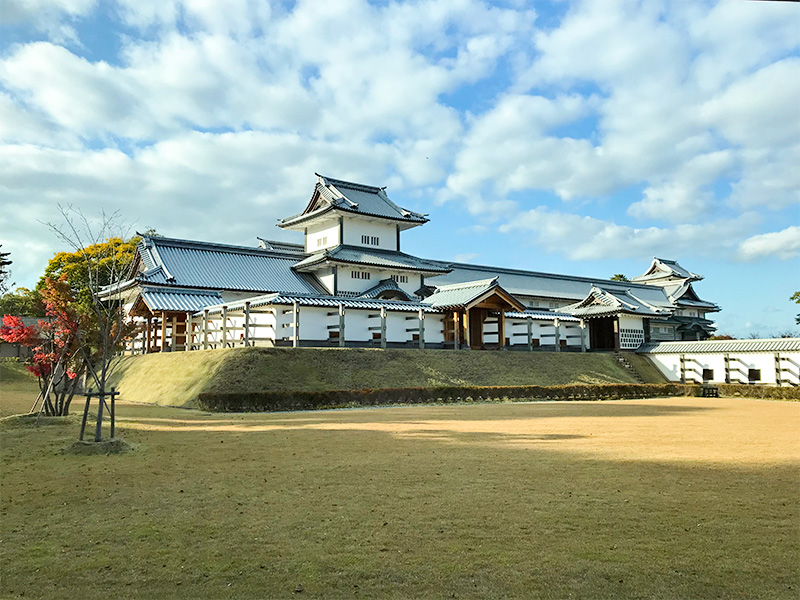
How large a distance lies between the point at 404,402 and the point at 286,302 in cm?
836

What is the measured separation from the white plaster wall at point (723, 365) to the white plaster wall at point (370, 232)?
1949cm

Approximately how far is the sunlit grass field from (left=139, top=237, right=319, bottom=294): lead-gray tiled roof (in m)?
23.8

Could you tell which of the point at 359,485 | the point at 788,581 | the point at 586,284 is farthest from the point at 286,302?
the point at 586,284

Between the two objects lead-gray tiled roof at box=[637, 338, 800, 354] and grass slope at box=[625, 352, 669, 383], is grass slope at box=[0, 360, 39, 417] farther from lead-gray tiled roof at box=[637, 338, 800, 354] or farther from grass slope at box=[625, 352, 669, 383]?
lead-gray tiled roof at box=[637, 338, 800, 354]

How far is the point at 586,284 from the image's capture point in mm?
59188

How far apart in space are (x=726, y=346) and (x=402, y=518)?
112 ft

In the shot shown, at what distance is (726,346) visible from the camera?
3522 centimetres

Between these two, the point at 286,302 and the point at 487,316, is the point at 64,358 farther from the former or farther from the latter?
the point at 487,316

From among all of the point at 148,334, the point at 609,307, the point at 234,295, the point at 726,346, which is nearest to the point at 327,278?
the point at 234,295

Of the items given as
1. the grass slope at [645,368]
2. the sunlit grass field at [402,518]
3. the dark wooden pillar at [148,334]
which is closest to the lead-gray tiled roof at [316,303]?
the dark wooden pillar at [148,334]

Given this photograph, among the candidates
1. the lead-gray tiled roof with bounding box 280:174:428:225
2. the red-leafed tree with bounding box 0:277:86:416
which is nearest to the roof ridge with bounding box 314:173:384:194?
the lead-gray tiled roof with bounding box 280:174:428:225

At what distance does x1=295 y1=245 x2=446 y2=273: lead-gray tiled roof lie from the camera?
38938 millimetres

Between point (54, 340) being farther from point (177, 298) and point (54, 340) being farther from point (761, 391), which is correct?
point (761, 391)

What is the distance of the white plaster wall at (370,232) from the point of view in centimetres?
4172
